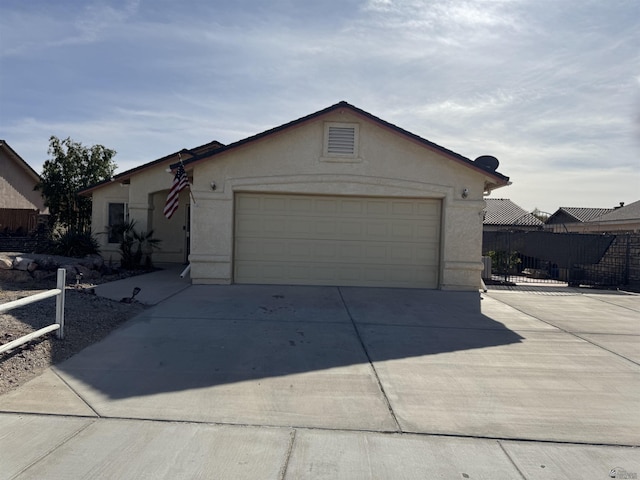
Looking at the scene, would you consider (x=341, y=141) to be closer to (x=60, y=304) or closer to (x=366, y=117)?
(x=366, y=117)

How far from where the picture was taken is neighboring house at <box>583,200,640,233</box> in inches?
1064

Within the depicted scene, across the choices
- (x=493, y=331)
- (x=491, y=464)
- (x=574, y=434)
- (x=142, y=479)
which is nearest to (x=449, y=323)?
(x=493, y=331)

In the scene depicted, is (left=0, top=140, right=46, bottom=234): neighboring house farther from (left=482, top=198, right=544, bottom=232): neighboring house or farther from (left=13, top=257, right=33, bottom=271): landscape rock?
(left=482, top=198, right=544, bottom=232): neighboring house

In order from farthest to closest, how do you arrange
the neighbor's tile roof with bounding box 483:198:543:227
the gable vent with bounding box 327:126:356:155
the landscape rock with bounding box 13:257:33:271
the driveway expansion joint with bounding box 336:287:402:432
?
the neighbor's tile roof with bounding box 483:198:543:227 < the gable vent with bounding box 327:126:356:155 < the landscape rock with bounding box 13:257:33:271 < the driveway expansion joint with bounding box 336:287:402:432

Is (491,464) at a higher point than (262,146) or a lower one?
lower

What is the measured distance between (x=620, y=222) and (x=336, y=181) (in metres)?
22.6

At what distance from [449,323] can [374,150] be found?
211 inches

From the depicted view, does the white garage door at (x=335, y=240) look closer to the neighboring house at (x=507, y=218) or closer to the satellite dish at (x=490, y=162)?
the satellite dish at (x=490, y=162)

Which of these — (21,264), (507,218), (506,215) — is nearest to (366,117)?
(21,264)

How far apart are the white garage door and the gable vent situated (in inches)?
47.2

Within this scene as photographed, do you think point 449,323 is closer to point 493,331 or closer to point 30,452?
point 493,331

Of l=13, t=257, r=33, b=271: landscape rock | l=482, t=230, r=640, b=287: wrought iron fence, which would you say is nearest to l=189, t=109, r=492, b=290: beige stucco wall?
l=13, t=257, r=33, b=271: landscape rock

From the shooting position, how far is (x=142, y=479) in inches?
144

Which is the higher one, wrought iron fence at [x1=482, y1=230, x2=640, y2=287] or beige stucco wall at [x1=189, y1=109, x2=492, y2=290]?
beige stucco wall at [x1=189, y1=109, x2=492, y2=290]
